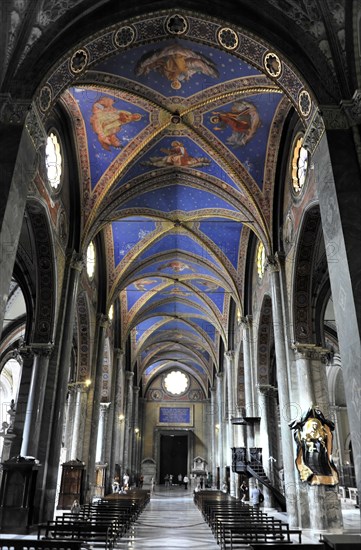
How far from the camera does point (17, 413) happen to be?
12.6m

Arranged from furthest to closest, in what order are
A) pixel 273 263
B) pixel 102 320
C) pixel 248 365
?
pixel 102 320
pixel 248 365
pixel 273 263

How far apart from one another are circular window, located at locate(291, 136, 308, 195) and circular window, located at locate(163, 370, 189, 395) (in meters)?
34.9

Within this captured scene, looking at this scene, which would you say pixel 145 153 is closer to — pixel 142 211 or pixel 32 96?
pixel 142 211

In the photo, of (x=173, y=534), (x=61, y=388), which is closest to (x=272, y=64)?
(x=61, y=388)

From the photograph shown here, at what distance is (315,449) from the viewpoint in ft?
40.1

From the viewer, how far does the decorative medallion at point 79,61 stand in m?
10.3

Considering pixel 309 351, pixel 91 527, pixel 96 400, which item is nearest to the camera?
pixel 91 527

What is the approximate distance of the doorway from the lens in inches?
1918

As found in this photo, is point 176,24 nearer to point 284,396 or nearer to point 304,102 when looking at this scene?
point 304,102

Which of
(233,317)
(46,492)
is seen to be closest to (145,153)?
(46,492)

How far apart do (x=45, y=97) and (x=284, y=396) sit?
10.6m

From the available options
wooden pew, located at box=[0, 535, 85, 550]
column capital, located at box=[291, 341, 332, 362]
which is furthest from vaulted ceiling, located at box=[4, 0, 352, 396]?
wooden pew, located at box=[0, 535, 85, 550]

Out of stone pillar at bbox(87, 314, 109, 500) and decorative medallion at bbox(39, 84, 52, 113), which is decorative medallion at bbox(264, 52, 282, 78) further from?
stone pillar at bbox(87, 314, 109, 500)

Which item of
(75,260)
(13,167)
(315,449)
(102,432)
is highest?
(75,260)
